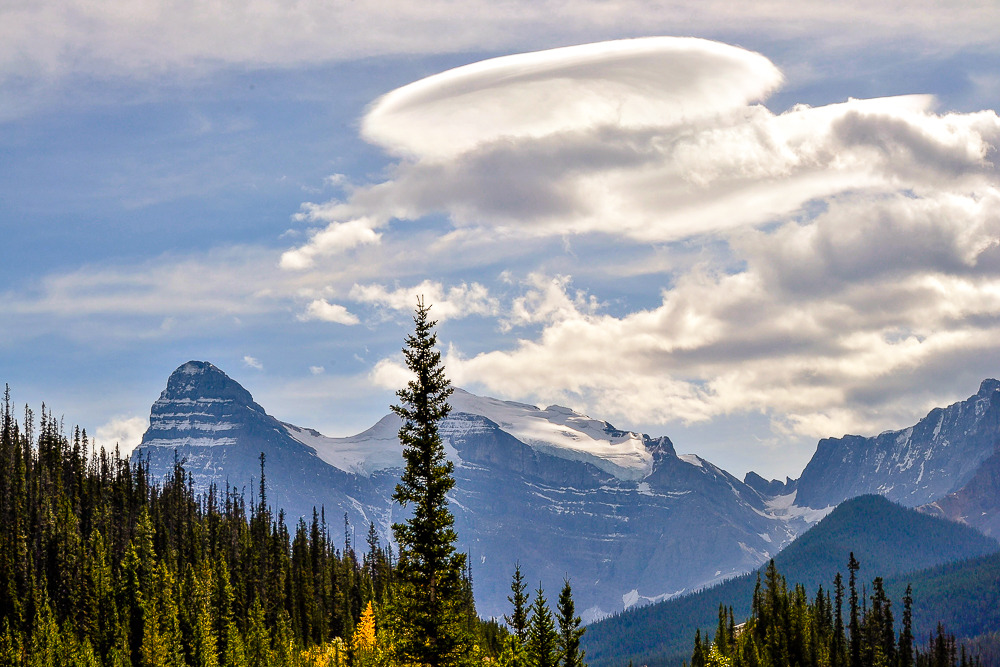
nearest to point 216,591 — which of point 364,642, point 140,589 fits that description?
point 140,589

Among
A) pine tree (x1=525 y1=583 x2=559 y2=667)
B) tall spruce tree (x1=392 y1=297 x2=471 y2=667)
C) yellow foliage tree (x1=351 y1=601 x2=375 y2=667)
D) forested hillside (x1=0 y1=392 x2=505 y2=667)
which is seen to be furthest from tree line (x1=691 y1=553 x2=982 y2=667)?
tall spruce tree (x1=392 y1=297 x2=471 y2=667)

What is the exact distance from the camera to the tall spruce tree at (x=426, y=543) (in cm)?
5478

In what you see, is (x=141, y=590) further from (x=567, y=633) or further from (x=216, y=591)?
(x=567, y=633)

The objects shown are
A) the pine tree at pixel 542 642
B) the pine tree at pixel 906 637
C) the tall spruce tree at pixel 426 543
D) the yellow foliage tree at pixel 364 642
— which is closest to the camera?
the tall spruce tree at pixel 426 543

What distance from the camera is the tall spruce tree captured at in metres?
54.8

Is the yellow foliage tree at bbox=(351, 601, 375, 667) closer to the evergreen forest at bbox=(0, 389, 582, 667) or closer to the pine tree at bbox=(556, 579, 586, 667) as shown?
the evergreen forest at bbox=(0, 389, 582, 667)

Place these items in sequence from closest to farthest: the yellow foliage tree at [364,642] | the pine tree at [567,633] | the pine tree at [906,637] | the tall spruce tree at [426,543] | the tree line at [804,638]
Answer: the tall spruce tree at [426,543]
the pine tree at [567,633]
the yellow foliage tree at [364,642]
the tree line at [804,638]
the pine tree at [906,637]

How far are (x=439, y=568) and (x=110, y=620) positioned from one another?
97.1 meters

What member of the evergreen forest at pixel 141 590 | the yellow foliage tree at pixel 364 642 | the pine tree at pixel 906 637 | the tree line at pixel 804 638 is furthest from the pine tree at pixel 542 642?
the pine tree at pixel 906 637

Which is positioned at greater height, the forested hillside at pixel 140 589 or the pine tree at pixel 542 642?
the forested hillside at pixel 140 589

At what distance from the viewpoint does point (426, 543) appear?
55.1 metres

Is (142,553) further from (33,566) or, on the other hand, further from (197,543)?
(197,543)

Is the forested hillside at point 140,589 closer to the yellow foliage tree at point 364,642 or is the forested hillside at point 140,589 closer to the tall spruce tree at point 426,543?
the yellow foliage tree at point 364,642

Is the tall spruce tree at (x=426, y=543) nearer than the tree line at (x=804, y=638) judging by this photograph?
Yes
